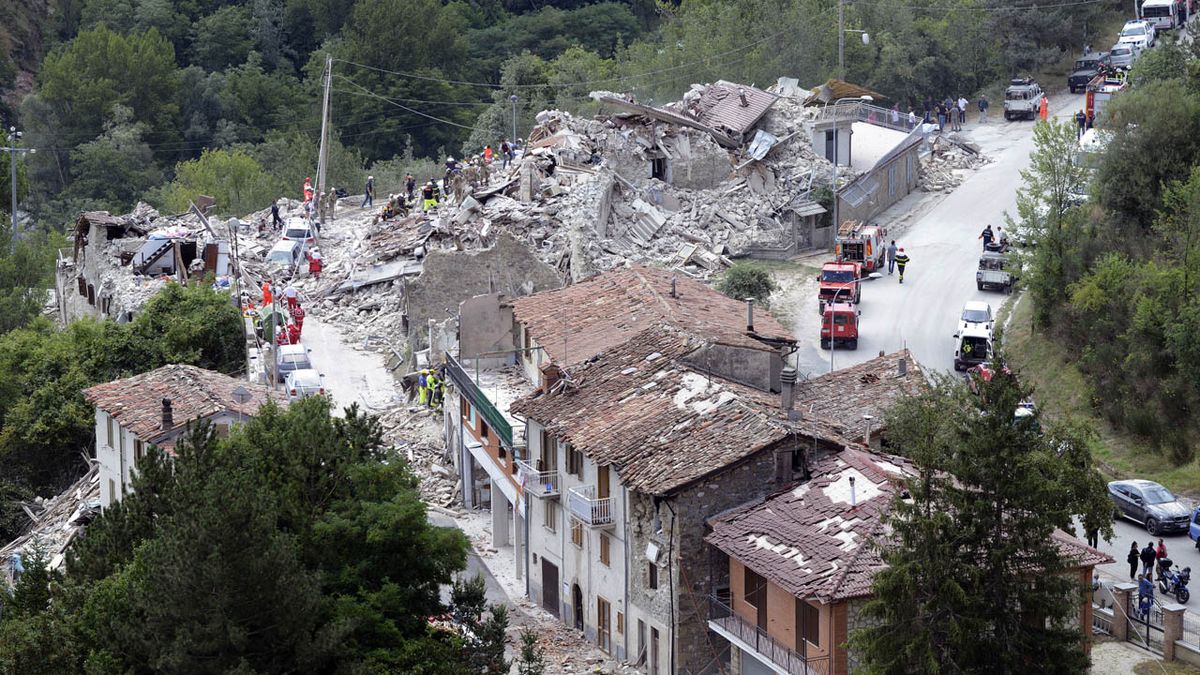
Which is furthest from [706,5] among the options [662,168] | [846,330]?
[846,330]

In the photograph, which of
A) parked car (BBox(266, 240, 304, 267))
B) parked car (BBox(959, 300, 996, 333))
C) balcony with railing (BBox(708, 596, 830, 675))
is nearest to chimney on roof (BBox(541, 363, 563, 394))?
balcony with railing (BBox(708, 596, 830, 675))

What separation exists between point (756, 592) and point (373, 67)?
94.9 metres

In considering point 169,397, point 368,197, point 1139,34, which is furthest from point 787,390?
point 1139,34

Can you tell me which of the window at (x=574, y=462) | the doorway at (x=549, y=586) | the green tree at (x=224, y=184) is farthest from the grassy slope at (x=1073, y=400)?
the green tree at (x=224, y=184)

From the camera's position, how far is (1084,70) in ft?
344

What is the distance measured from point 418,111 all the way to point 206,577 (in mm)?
96806

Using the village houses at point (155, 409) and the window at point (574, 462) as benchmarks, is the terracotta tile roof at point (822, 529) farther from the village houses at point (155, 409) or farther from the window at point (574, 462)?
the village houses at point (155, 409)

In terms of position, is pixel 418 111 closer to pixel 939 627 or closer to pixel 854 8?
pixel 854 8

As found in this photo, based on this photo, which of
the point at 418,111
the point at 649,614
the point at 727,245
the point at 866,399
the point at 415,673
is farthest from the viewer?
the point at 418,111

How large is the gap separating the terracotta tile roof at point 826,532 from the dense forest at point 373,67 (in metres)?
57.2

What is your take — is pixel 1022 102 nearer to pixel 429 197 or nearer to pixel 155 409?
pixel 429 197

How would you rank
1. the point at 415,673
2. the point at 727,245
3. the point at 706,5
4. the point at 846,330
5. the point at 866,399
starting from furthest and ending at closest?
the point at 706,5, the point at 727,245, the point at 846,330, the point at 866,399, the point at 415,673

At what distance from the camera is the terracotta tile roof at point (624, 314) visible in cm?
5366

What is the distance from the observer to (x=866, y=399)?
50719 mm
